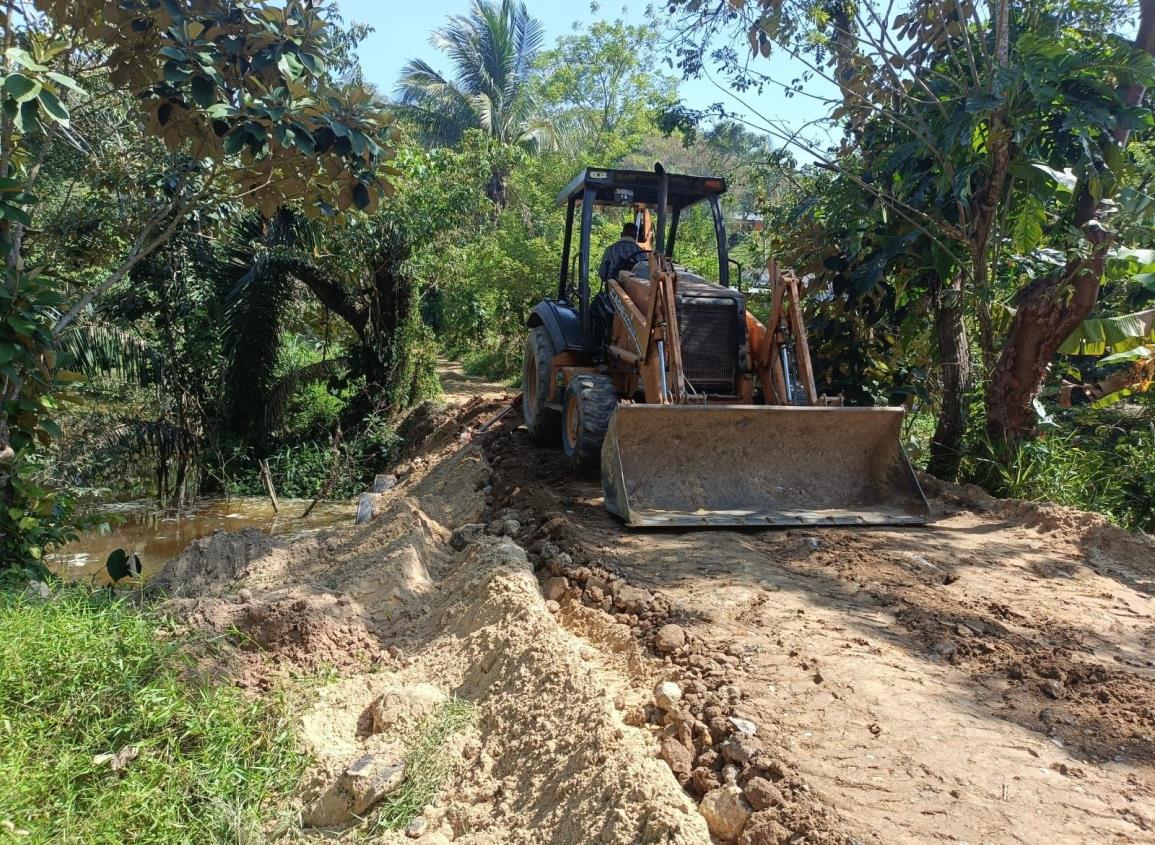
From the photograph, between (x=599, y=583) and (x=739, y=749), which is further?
(x=599, y=583)

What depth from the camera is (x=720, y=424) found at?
20.3 ft

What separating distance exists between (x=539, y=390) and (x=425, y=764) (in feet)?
17.3

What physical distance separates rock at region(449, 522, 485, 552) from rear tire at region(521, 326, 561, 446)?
2013 millimetres

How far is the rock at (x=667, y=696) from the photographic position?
11.0 ft

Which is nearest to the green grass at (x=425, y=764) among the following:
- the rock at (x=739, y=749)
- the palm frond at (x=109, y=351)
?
the rock at (x=739, y=749)

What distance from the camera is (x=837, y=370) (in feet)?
29.7

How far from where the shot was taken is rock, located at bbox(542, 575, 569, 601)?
16.1 feet

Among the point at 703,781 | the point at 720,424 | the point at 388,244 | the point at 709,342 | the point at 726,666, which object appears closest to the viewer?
the point at 703,781

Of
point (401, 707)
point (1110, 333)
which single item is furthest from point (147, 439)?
point (1110, 333)

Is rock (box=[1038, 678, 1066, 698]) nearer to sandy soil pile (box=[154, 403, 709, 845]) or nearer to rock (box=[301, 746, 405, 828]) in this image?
sandy soil pile (box=[154, 403, 709, 845])

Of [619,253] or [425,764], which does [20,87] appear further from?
[619,253]

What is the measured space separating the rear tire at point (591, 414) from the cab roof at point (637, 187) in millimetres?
1800

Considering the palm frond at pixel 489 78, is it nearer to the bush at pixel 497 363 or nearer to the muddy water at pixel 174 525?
the bush at pixel 497 363

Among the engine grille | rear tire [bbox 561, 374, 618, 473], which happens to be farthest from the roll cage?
rear tire [bbox 561, 374, 618, 473]
